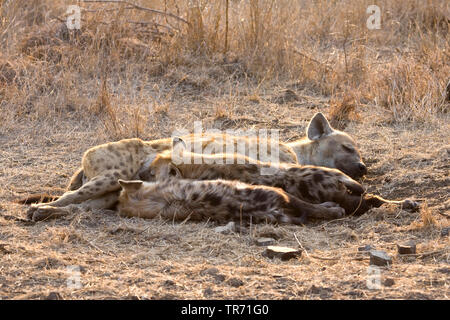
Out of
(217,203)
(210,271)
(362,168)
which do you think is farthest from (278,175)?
(210,271)

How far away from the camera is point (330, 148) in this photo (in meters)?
5.12

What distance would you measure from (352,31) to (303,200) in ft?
12.8

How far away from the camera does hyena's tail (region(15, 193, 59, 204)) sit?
448 cm

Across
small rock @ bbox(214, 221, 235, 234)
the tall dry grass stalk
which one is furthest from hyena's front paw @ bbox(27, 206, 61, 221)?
the tall dry grass stalk

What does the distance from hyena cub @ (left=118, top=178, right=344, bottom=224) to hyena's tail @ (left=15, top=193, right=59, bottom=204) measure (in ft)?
1.97

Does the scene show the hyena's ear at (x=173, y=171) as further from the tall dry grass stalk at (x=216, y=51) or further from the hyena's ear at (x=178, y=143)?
the tall dry grass stalk at (x=216, y=51)

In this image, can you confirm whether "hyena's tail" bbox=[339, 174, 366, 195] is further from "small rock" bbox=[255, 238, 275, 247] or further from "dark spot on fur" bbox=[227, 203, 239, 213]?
"small rock" bbox=[255, 238, 275, 247]

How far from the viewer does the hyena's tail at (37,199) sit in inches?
177

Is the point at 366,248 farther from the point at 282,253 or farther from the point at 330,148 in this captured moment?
the point at 330,148

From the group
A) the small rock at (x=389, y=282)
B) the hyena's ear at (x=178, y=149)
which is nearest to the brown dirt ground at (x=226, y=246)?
the small rock at (x=389, y=282)

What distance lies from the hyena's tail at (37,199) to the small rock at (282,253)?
1.65 metres

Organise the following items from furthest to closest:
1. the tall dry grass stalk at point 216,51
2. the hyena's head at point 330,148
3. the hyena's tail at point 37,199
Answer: the tall dry grass stalk at point 216,51, the hyena's head at point 330,148, the hyena's tail at point 37,199

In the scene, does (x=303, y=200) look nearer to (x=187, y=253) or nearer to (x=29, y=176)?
(x=187, y=253)

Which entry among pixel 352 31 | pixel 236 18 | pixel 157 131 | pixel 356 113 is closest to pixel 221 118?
pixel 157 131
